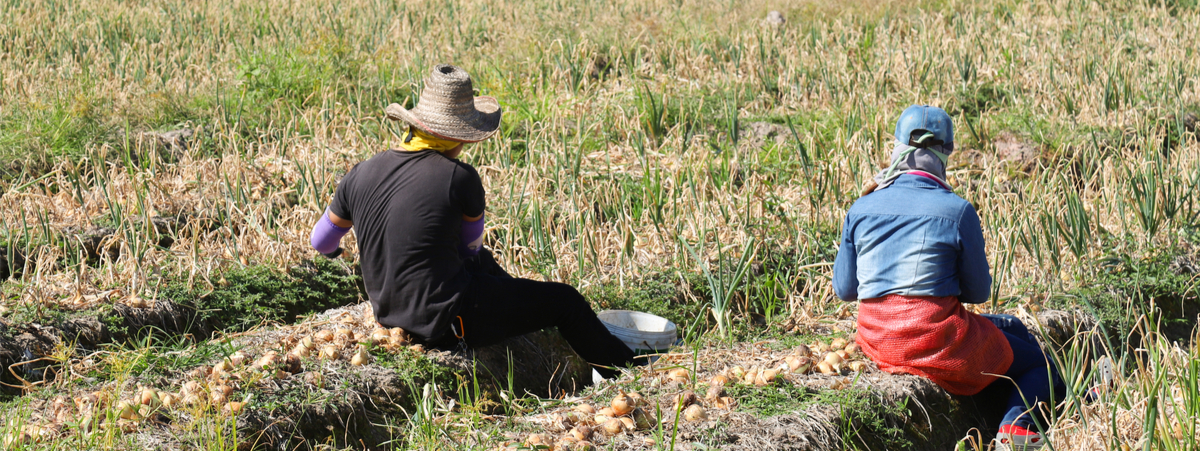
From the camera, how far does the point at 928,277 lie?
2.76 meters

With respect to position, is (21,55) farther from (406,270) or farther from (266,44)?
(406,270)

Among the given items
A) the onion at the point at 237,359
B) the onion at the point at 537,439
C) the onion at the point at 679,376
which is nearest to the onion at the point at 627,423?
the onion at the point at 537,439

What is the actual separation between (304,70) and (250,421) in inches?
174

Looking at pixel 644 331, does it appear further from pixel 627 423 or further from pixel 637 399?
pixel 627 423

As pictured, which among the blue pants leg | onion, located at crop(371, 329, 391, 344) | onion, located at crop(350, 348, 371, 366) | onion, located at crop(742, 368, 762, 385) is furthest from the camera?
onion, located at crop(371, 329, 391, 344)

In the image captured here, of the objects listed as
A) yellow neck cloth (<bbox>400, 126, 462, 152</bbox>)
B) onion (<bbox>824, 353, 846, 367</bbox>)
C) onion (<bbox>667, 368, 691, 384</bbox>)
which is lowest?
onion (<bbox>667, 368, 691, 384</bbox>)

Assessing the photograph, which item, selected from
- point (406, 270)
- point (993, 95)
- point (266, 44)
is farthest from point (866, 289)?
point (266, 44)

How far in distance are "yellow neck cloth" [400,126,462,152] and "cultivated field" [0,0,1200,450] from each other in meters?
0.71

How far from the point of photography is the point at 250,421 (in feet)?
9.07

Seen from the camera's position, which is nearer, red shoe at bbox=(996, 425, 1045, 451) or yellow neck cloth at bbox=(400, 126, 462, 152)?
red shoe at bbox=(996, 425, 1045, 451)

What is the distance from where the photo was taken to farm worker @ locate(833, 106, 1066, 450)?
2738mm

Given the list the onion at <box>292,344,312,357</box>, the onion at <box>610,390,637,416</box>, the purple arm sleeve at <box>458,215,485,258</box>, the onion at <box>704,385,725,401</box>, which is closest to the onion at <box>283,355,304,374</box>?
the onion at <box>292,344,312,357</box>

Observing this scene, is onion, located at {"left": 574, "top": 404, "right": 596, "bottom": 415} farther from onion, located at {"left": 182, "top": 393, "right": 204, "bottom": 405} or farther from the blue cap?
the blue cap

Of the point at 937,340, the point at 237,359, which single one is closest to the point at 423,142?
the point at 237,359
